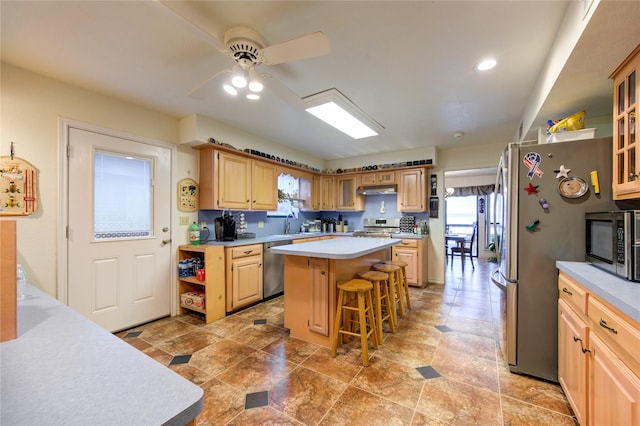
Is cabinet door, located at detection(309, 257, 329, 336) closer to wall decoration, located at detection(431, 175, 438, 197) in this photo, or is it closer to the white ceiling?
the white ceiling

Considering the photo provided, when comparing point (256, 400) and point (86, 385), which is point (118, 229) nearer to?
point (256, 400)

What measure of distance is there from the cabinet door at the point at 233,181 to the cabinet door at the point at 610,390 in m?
3.39

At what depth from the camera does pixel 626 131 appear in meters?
1.51

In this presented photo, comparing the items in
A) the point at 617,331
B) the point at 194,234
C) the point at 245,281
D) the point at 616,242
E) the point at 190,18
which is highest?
the point at 190,18

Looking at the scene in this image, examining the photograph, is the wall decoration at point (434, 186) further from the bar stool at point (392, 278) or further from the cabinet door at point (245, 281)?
the cabinet door at point (245, 281)

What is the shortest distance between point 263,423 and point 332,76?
2518mm

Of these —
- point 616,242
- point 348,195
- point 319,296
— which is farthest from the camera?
point 348,195

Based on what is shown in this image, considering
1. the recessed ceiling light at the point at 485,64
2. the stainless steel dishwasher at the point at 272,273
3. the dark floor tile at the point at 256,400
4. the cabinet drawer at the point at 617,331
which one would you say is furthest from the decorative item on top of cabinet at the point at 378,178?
the dark floor tile at the point at 256,400

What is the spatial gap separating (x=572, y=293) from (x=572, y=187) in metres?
0.72

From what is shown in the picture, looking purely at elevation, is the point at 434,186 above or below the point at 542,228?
above

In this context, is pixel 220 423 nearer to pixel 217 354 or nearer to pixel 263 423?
pixel 263 423

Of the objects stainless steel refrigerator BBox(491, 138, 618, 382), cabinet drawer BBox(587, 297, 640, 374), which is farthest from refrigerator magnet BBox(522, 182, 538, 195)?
cabinet drawer BBox(587, 297, 640, 374)

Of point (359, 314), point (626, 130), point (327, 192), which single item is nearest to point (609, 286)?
point (626, 130)

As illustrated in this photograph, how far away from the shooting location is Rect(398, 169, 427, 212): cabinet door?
4461 mm
